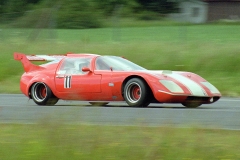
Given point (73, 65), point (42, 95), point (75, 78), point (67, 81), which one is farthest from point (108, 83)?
point (42, 95)

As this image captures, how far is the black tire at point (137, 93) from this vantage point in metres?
12.4

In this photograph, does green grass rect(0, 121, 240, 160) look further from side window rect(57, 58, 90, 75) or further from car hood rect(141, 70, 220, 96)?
side window rect(57, 58, 90, 75)

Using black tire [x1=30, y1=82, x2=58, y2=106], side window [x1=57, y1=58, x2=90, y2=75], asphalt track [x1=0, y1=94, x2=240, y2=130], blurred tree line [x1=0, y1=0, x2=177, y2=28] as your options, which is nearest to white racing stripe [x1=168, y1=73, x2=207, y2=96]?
asphalt track [x1=0, y1=94, x2=240, y2=130]

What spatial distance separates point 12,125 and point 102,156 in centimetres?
274

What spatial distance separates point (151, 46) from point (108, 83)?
9.83 meters

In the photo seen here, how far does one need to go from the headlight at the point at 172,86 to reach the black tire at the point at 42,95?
2.60 meters

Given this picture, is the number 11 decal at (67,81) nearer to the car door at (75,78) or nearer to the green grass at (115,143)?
the car door at (75,78)

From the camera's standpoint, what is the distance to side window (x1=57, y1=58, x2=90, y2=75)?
1359 centimetres

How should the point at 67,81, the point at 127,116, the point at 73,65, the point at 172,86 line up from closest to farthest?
the point at 127,116 → the point at 172,86 → the point at 67,81 → the point at 73,65

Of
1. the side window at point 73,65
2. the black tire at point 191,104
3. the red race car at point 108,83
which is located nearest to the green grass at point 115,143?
the red race car at point 108,83

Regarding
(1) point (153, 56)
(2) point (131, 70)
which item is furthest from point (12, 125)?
(1) point (153, 56)

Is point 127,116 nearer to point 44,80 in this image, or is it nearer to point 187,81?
point 187,81

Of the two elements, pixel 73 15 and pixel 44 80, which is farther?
pixel 73 15

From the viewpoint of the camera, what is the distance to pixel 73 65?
542 inches
